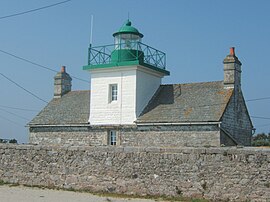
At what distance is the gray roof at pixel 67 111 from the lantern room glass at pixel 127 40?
3.94 meters

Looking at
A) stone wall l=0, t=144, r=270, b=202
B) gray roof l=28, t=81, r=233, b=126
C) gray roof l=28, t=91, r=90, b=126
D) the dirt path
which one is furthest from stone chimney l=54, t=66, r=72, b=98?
the dirt path

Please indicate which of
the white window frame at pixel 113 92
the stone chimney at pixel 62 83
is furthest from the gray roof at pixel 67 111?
the white window frame at pixel 113 92

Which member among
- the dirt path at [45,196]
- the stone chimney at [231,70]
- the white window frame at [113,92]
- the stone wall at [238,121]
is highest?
the stone chimney at [231,70]

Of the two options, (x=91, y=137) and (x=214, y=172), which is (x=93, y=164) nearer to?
(x=214, y=172)

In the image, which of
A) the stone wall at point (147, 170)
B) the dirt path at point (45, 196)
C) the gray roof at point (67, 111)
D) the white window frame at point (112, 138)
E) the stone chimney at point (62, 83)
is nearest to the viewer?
the stone wall at point (147, 170)

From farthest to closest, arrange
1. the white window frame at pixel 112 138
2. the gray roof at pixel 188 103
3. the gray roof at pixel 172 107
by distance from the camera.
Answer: the white window frame at pixel 112 138 → the gray roof at pixel 172 107 → the gray roof at pixel 188 103

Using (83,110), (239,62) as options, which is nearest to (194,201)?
(239,62)

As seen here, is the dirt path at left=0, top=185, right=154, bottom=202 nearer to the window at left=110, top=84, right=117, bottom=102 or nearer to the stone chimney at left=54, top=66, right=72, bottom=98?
the window at left=110, top=84, right=117, bottom=102

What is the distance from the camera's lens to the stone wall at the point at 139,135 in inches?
752

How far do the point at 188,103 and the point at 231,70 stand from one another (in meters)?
2.53

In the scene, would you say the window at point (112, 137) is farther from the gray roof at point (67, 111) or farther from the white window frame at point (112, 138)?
the gray roof at point (67, 111)

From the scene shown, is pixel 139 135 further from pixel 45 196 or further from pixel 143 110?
pixel 45 196

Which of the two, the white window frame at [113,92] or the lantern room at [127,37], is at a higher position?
the lantern room at [127,37]

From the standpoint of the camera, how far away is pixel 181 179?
13.5m
